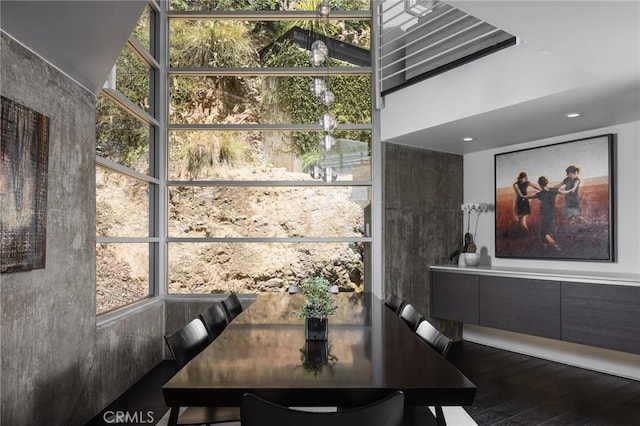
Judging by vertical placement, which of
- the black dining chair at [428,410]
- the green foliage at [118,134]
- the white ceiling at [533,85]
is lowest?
the black dining chair at [428,410]

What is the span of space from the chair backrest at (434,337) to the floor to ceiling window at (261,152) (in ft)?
8.76

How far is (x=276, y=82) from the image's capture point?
5.43m

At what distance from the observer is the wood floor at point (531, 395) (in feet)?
10.9

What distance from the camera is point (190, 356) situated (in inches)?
95.4

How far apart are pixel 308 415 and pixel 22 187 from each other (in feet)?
6.77

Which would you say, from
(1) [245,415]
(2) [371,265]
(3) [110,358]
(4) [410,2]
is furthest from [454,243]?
(1) [245,415]

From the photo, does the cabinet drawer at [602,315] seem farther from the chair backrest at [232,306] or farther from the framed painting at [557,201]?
the chair backrest at [232,306]

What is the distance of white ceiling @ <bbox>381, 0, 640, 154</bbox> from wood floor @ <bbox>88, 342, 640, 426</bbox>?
96.2 inches

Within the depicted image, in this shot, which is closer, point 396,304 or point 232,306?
point 396,304

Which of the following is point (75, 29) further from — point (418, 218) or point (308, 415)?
point (418, 218)

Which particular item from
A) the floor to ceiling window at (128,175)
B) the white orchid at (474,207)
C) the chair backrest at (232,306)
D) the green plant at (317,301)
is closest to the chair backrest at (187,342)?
the green plant at (317,301)

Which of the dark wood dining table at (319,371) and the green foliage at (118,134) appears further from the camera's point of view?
the green foliage at (118,134)

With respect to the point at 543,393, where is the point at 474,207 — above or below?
above

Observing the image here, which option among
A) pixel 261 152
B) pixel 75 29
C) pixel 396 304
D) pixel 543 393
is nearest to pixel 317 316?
pixel 396 304
